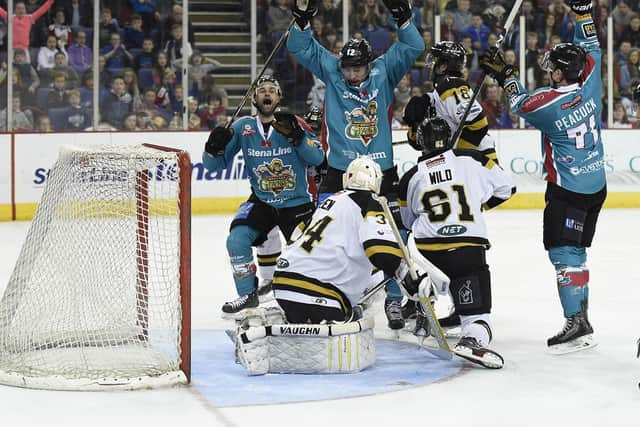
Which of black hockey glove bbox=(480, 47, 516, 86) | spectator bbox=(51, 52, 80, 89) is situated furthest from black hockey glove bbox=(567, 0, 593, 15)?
spectator bbox=(51, 52, 80, 89)

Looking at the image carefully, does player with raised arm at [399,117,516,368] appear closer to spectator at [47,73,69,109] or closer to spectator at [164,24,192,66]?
spectator at [47,73,69,109]

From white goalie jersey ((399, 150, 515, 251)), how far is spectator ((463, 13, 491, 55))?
6.58m

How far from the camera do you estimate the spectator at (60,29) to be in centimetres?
1033

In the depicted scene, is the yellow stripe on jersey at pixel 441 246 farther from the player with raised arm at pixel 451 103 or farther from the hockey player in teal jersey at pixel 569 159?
the player with raised arm at pixel 451 103

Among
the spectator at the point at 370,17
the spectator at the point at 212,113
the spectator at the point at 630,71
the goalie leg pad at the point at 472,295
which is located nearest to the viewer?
the goalie leg pad at the point at 472,295

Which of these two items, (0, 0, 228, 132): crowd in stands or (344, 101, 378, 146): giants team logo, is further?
(0, 0, 228, 132): crowd in stands

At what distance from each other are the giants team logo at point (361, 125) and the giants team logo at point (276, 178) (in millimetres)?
523

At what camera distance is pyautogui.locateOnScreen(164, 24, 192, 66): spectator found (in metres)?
10.8

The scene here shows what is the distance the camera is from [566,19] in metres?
11.8

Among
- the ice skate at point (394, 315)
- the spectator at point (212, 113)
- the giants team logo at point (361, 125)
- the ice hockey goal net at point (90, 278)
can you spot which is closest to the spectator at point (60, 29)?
the spectator at point (212, 113)

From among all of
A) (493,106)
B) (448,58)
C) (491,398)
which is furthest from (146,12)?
(491,398)

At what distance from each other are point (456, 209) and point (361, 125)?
846mm

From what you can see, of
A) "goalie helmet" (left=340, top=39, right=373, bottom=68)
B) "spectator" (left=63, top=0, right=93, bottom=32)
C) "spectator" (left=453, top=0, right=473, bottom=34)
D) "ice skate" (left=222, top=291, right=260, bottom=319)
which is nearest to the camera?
"goalie helmet" (left=340, top=39, right=373, bottom=68)

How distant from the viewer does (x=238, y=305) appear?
230 inches
